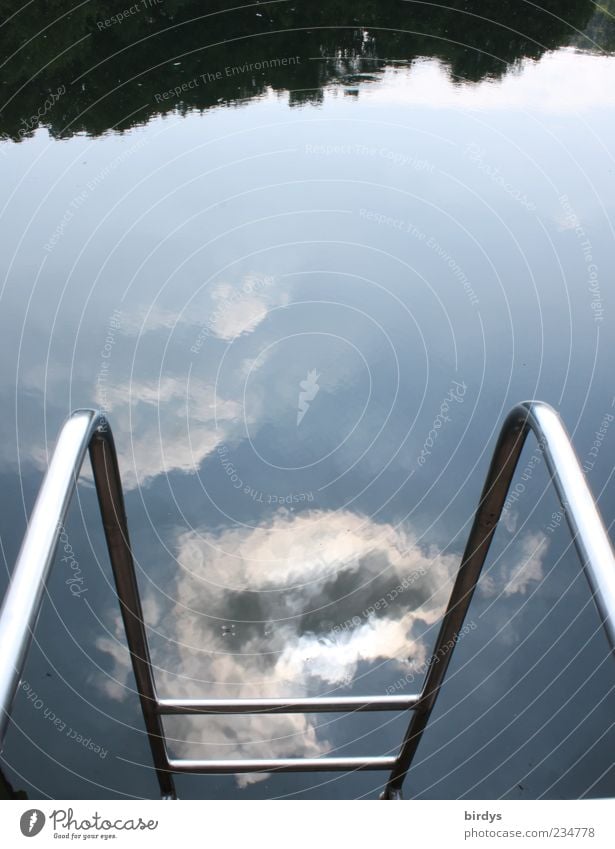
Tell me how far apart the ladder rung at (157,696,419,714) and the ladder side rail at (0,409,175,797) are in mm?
46

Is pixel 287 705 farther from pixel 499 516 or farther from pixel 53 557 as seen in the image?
pixel 53 557

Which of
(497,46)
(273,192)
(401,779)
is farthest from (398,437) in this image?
(497,46)

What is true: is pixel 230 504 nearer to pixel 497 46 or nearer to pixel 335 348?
pixel 335 348

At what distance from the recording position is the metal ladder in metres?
0.61

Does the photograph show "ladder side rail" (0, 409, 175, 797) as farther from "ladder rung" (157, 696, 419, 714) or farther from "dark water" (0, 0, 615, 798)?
"dark water" (0, 0, 615, 798)

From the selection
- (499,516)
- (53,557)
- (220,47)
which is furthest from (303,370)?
(220,47)

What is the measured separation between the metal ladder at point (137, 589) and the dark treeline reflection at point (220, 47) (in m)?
2.35

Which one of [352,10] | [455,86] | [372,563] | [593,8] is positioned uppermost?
[593,8]

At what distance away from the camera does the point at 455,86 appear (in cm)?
352

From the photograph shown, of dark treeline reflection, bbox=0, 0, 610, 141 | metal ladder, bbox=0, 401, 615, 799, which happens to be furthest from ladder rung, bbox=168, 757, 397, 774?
dark treeline reflection, bbox=0, 0, 610, 141

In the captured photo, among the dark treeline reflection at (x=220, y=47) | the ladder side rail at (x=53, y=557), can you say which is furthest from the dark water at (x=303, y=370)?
the ladder side rail at (x=53, y=557)

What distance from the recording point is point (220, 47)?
370 cm

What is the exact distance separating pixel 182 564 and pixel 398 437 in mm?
635

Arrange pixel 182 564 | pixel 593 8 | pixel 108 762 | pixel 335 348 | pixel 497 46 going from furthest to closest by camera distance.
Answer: pixel 593 8 → pixel 497 46 → pixel 335 348 → pixel 182 564 → pixel 108 762
